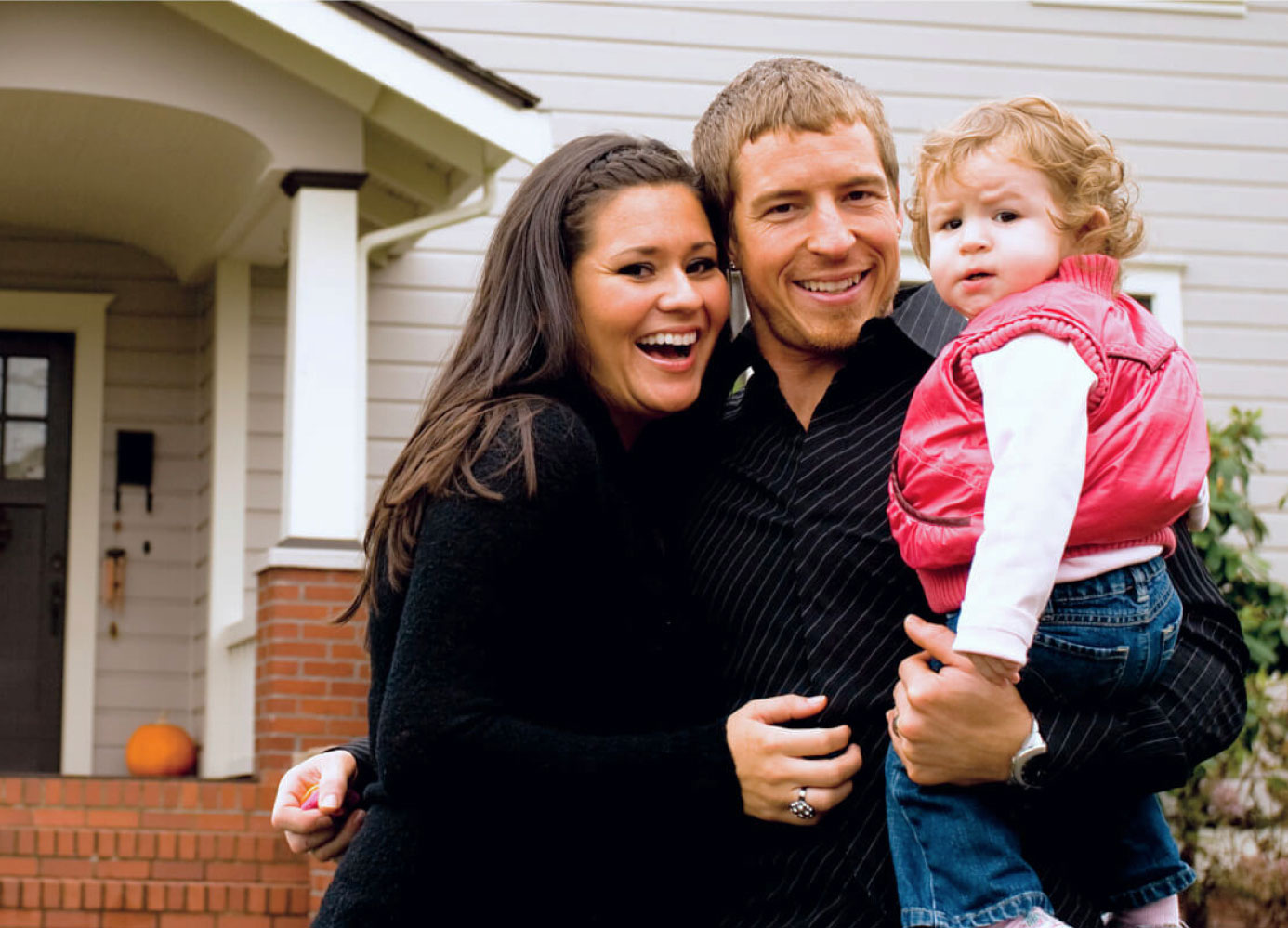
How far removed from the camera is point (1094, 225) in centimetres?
250

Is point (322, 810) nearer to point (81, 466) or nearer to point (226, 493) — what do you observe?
point (226, 493)

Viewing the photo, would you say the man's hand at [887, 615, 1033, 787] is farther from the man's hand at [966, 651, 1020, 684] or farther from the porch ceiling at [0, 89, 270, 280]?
the porch ceiling at [0, 89, 270, 280]

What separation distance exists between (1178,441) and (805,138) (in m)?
0.72

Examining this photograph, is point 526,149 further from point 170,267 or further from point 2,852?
point 2,852

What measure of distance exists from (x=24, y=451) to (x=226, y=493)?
1.33 metres

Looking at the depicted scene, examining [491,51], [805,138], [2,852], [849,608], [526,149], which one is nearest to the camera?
[849,608]

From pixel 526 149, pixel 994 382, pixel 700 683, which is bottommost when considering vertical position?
pixel 700 683

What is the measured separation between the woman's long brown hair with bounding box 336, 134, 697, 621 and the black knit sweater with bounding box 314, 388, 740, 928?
0.03 m

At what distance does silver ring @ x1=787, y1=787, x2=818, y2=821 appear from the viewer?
2246 mm

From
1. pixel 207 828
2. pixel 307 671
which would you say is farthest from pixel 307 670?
pixel 207 828

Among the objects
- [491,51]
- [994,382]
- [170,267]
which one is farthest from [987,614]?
[170,267]

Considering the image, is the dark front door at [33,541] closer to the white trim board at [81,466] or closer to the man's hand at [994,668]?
the white trim board at [81,466]

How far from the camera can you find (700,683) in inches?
95.7

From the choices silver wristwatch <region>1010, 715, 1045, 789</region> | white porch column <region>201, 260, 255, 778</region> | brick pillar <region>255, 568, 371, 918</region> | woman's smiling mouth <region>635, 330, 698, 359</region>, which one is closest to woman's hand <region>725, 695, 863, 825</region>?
silver wristwatch <region>1010, 715, 1045, 789</region>
